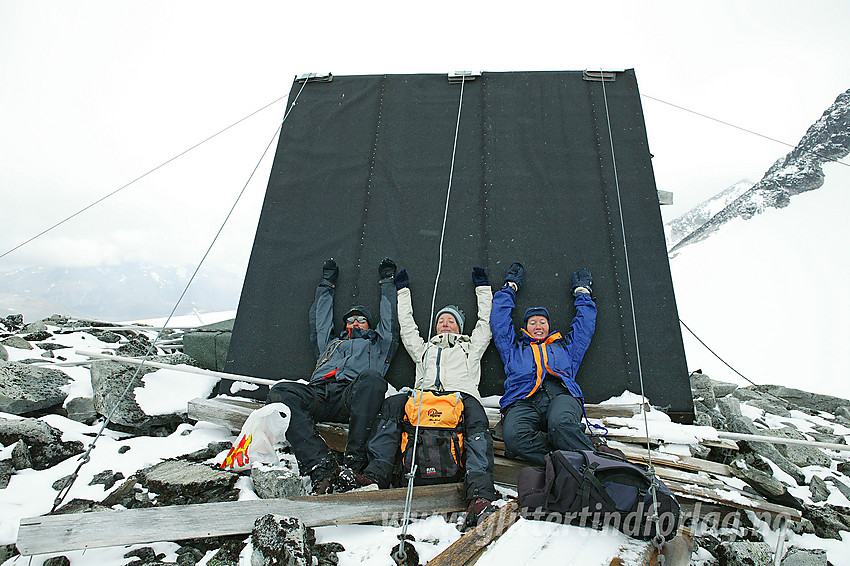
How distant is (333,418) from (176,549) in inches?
48.6

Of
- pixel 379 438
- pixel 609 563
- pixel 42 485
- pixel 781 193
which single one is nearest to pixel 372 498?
pixel 379 438

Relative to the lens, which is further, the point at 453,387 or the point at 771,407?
the point at 771,407

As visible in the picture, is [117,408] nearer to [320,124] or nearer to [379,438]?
[379,438]

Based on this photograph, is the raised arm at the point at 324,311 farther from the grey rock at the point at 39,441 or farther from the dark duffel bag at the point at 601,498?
→ the dark duffel bag at the point at 601,498

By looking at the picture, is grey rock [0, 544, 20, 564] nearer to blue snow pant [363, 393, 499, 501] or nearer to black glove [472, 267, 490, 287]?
blue snow pant [363, 393, 499, 501]

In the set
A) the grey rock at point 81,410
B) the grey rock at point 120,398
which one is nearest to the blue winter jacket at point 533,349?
the grey rock at point 120,398

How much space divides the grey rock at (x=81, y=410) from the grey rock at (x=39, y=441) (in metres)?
0.38

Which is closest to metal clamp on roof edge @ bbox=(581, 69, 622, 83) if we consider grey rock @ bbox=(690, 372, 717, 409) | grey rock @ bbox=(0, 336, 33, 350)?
grey rock @ bbox=(690, 372, 717, 409)

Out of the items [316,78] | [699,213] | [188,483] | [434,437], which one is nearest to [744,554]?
[434,437]

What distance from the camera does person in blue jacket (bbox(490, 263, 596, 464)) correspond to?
2.38 m

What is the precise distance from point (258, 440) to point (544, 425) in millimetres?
1702

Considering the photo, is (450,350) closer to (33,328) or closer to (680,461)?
(680,461)

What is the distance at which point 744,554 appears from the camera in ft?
5.67

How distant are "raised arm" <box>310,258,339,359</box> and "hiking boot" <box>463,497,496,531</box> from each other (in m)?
2.00
